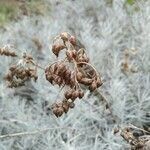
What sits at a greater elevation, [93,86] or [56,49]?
[56,49]

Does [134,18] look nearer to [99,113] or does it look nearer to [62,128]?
[99,113]

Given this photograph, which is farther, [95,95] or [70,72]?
[95,95]

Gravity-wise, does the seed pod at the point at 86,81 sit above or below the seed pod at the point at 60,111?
above

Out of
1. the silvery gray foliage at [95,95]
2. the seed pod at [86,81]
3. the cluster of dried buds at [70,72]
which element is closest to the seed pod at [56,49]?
the cluster of dried buds at [70,72]

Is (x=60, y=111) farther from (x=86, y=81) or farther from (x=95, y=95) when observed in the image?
(x=95, y=95)

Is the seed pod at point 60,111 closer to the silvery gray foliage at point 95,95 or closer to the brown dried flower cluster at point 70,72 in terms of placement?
the brown dried flower cluster at point 70,72

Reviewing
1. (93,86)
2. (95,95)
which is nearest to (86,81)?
(93,86)

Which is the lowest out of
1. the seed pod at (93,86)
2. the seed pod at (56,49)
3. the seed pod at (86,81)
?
the seed pod at (93,86)

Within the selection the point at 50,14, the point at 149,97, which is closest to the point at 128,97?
the point at 149,97
